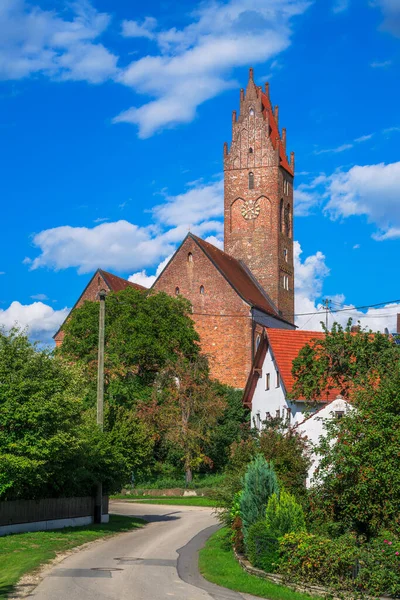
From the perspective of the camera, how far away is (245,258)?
77.4 metres

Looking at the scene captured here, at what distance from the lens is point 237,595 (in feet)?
47.0

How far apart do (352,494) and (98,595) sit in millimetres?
6245

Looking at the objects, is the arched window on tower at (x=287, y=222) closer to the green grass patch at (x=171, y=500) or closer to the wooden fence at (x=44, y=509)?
the green grass patch at (x=171, y=500)

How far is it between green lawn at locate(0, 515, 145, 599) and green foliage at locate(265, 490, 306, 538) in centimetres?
514

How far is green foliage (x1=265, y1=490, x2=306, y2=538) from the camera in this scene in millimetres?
16625

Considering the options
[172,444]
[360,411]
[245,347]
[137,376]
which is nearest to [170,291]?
[245,347]

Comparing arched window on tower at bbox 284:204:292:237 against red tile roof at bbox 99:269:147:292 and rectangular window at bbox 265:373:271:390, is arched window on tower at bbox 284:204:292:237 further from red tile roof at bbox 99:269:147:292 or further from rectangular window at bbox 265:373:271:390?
rectangular window at bbox 265:373:271:390

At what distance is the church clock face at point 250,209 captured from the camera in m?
77.9

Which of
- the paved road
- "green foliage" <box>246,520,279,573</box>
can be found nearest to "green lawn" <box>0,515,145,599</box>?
the paved road

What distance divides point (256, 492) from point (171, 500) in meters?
27.1

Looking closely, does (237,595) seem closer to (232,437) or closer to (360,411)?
(360,411)

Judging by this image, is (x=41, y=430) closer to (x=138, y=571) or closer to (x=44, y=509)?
(x=44, y=509)

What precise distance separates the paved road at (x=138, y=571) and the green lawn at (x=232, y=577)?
24 centimetres

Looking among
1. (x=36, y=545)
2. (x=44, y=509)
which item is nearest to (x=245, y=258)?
(x=44, y=509)
